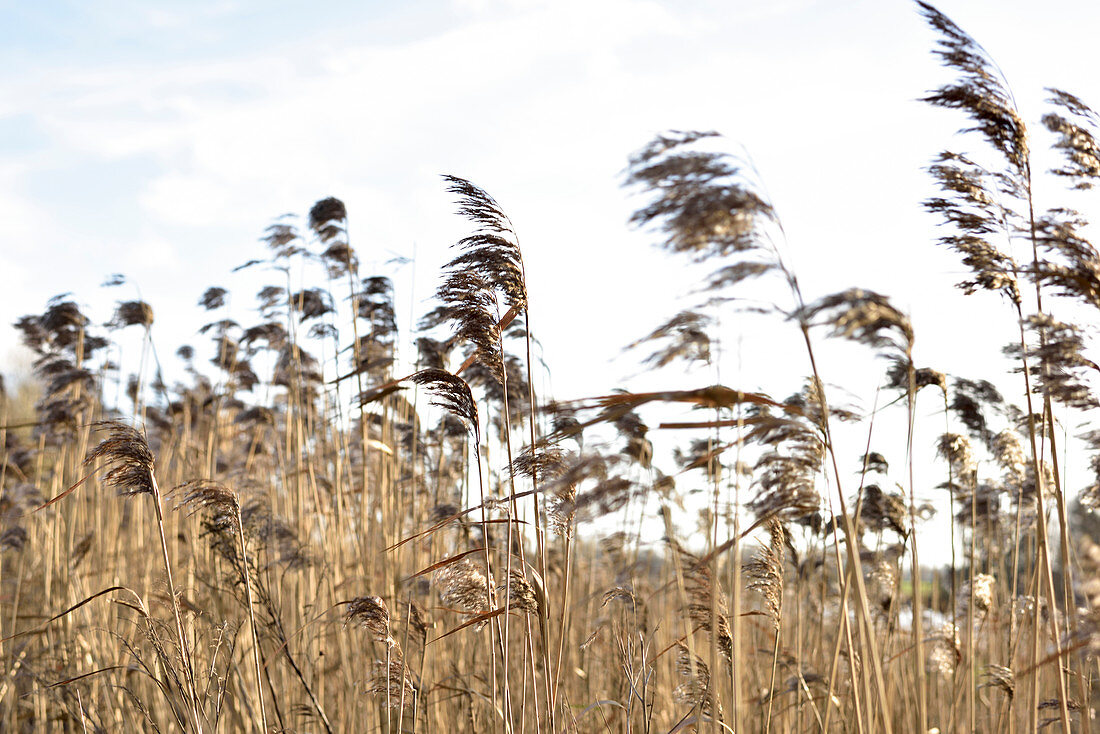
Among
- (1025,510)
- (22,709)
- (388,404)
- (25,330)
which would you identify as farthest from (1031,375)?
(25,330)

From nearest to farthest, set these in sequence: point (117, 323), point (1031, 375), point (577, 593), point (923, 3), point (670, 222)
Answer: point (670, 222) < point (923, 3) < point (1031, 375) < point (577, 593) < point (117, 323)

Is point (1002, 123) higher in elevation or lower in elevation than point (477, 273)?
higher

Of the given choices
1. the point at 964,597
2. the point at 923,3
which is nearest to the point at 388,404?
the point at 964,597

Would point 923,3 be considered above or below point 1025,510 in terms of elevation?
above

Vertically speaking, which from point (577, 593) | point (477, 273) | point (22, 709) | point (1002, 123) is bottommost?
point (22, 709)

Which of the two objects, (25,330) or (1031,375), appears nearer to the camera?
(1031,375)

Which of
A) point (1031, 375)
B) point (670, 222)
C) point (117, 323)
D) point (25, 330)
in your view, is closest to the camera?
point (670, 222)

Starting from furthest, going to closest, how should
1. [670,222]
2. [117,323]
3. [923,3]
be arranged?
[117,323], [923,3], [670,222]

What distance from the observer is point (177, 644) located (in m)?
2.30

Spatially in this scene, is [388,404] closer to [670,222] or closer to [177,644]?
[177,644]

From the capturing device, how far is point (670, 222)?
4.81 feet

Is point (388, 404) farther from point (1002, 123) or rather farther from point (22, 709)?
point (1002, 123)

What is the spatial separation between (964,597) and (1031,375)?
1.36 m

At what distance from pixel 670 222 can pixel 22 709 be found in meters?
4.19
